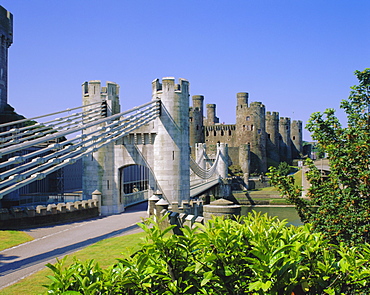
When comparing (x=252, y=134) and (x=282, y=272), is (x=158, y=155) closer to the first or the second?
(x=282, y=272)

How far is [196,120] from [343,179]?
5867 cm

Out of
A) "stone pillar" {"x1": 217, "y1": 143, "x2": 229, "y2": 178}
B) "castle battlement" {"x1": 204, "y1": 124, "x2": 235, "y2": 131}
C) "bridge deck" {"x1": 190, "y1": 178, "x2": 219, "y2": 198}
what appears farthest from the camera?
"castle battlement" {"x1": 204, "y1": 124, "x2": 235, "y2": 131}

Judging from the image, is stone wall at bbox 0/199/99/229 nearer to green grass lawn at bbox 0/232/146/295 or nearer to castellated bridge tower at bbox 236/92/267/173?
green grass lawn at bbox 0/232/146/295

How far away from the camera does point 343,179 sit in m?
7.00

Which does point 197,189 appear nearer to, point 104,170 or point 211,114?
point 104,170

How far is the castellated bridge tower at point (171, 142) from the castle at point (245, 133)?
41.6 meters

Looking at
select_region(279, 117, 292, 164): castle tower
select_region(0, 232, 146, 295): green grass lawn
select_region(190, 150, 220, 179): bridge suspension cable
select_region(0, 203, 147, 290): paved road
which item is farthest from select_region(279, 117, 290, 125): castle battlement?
select_region(0, 232, 146, 295): green grass lawn

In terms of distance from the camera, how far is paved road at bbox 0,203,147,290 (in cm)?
878

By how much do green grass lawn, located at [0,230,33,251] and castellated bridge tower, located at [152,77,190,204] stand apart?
657 cm

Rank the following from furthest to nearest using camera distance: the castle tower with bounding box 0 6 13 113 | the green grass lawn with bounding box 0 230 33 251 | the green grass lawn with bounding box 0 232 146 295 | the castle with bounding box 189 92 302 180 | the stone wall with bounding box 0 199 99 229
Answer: the castle with bounding box 189 92 302 180 → the castle tower with bounding box 0 6 13 113 → the stone wall with bounding box 0 199 99 229 → the green grass lawn with bounding box 0 230 33 251 → the green grass lawn with bounding box 0 232 146 295

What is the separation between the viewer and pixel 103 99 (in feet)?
62.0

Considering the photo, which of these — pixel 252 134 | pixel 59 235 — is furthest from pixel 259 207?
pixel 59 235

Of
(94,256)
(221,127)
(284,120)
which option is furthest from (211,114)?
(94,256)

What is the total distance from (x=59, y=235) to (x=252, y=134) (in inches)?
2136
